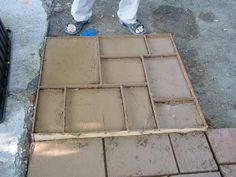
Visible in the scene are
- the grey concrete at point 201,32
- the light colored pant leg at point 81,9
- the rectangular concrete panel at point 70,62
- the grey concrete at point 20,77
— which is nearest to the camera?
the grey concrete at point 20,77

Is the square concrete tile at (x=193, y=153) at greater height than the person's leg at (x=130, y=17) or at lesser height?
lesser

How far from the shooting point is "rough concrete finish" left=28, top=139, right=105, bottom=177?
8.41 feet

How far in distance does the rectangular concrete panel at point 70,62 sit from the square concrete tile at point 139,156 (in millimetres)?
742

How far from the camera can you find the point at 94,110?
9.57ft

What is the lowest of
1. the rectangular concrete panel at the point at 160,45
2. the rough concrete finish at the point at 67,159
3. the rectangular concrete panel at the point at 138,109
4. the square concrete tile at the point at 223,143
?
the rough concrete finish at the point at 67,159

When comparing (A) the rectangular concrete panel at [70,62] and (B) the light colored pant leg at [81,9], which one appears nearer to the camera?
(A) the rectangular concrete panel at [70,62]

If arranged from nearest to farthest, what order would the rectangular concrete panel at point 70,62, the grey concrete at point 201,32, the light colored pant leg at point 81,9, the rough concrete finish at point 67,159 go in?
the rough concrete finish at point 67,159 → the rectangular concrete panel at point 70,62 → the grey concrete at point 201,32 → the light colored pant leg at point 81,9

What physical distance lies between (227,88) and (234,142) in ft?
2.52

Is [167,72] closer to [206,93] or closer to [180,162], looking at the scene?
[206,93]

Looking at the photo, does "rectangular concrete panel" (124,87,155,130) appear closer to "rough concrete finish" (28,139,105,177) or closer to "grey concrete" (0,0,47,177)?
"rough concrete finish" (28,139,105,177)

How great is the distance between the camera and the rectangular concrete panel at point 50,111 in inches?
109

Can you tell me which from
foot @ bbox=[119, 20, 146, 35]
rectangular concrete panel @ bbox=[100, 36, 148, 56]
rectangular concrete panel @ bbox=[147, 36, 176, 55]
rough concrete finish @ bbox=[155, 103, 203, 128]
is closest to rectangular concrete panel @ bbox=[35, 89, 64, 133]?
rectangular concrete panel @ bbox=[100, 36, 148, 56]

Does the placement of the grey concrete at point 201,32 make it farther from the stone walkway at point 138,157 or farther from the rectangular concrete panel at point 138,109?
the rectangular concrete panel at point 138,109

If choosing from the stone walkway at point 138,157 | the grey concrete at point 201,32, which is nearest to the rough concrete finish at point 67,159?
the stone walkway at point 138,157
